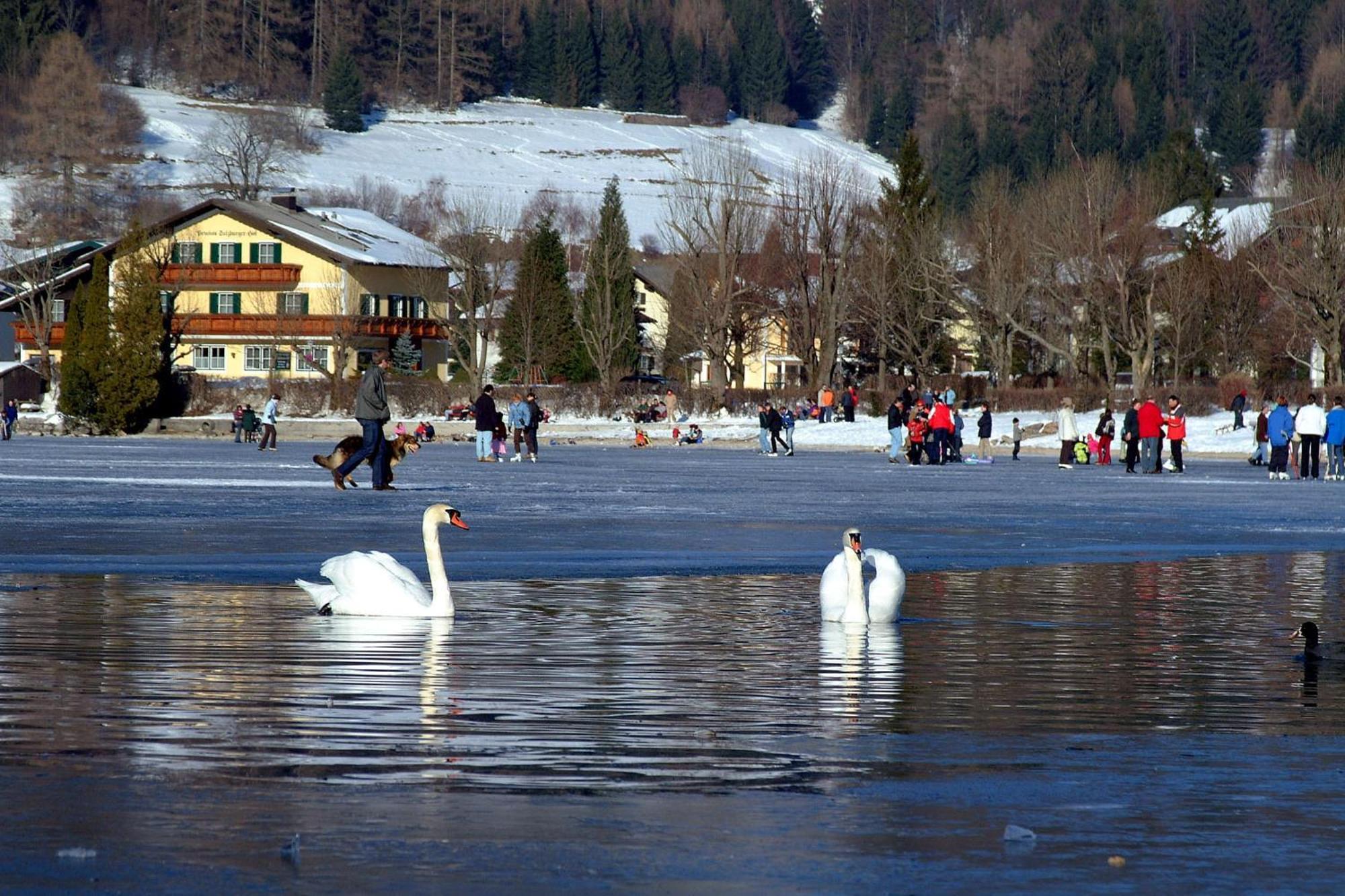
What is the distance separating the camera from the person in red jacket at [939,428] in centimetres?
4450

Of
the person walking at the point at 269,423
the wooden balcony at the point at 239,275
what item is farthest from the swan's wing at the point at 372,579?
the wooden balcony at the point at 239,275

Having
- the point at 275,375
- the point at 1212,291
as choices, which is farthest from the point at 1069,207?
the point at 275,375

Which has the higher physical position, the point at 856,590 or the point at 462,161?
the point at 462,161

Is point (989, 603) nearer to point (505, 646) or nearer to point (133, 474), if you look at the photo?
point (505, 646)

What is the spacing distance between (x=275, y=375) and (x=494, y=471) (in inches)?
2273

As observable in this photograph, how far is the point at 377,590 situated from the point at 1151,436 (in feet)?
97.0

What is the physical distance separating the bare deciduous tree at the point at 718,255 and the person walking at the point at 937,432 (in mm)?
31228

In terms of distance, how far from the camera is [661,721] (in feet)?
26.8

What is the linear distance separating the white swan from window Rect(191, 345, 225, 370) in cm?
8926

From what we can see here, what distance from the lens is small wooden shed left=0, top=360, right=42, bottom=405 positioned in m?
95.2

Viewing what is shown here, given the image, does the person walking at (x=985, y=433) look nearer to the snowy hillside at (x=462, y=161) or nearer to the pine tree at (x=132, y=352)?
the pine tree at (x=132, y=352)

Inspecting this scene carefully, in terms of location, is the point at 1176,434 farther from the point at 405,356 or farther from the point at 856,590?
the point at 405,356

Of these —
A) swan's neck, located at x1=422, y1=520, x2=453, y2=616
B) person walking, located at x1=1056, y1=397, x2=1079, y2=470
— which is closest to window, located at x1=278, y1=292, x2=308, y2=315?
person walking, located at x1=1056, y1=397, x2=1079, y2=470

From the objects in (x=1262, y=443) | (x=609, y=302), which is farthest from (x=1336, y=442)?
(x=609, y=302)
